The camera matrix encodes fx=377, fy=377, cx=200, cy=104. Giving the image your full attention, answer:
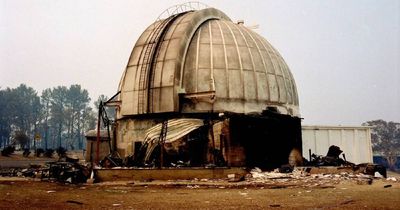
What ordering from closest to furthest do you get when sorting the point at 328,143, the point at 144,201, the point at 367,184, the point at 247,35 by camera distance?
the point at 144,201 < the point at 367,184 < the point at 247,35 < the point at 328,143

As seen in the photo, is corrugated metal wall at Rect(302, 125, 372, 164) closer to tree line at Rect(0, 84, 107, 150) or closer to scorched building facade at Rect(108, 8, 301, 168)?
scorched building facade at Rect(108, 8, 301, 168)

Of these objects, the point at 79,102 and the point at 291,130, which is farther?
the point at 79,102

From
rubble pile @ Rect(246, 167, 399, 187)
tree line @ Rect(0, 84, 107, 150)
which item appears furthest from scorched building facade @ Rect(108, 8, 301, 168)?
tree line @ Rect(0, 84, 107, 150)

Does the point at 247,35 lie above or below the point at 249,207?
above

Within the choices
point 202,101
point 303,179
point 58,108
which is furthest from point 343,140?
point 58,108

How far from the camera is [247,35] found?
86.8ft

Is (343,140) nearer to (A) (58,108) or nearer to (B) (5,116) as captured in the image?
(B) (5,116)

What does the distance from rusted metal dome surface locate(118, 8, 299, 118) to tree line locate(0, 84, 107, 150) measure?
67642 millimetres

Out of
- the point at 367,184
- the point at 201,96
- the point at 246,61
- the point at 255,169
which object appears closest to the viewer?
the point at 367,184

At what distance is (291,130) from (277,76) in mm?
4169

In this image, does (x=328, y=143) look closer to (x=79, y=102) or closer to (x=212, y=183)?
(x=212, y=183)

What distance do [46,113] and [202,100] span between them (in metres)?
90.2

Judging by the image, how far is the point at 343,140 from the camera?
3062 cm

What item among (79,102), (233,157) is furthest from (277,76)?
(79,102)
